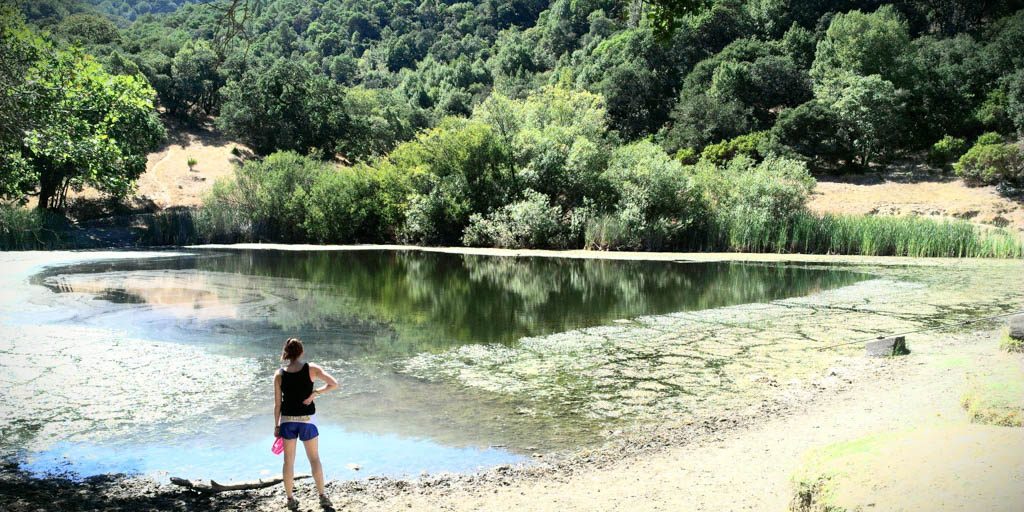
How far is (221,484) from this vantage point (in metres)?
6.93

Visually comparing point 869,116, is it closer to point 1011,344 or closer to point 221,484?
point 1011,344

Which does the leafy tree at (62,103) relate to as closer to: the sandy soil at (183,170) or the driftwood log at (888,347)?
the driftwood log at (888,347)

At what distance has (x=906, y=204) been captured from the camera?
4712 centimetres

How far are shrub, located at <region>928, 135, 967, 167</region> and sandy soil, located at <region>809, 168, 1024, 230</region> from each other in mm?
2082

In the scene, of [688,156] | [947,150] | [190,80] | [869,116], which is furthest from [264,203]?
[947,150]

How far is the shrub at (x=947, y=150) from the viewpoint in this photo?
53.8m

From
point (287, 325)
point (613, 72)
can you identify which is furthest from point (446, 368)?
point (613, 72)

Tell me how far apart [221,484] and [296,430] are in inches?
39.0

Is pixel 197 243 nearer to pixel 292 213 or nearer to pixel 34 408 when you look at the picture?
pixel 292 213

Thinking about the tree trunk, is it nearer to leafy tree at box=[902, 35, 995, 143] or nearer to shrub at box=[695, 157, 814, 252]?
shrub at box=[695, 157, 814, 252]

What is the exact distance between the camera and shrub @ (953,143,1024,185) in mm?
46812

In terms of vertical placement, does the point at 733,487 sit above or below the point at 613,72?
below

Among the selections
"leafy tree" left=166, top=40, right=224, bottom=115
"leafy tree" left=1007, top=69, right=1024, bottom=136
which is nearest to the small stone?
"leafy tree" left=1007, top=69, right=1024, bottom=136

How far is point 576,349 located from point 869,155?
51.5 m
